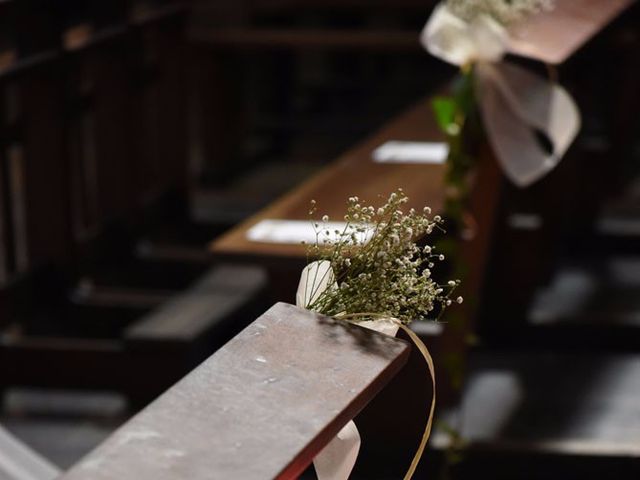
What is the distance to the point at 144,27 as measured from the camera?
5.76 meters

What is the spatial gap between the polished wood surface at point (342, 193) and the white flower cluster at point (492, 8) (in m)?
0.53

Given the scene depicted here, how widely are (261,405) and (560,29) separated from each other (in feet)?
8.49

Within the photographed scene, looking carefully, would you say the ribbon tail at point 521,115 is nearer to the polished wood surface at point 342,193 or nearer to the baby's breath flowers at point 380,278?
the polished wood surface at point 342,193

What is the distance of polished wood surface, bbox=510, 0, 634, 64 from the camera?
3.41 meters

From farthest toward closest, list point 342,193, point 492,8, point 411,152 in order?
point 411,152, point 342,193, point 492,8

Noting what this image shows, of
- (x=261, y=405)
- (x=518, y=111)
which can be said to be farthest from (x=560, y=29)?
(x=261, y=405)

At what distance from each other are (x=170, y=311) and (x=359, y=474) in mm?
2137

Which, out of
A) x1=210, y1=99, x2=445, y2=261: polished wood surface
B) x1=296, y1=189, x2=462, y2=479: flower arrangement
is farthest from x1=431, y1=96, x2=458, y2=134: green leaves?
x1=296, y1=189, x2=462, y2=479: flower arrangement

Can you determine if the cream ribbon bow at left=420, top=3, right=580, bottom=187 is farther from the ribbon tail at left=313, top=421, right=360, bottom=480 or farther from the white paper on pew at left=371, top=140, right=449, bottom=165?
the ribbon tail at left=313, top=421, right=360, bottom=480

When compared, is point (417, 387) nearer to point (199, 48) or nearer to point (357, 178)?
point (357, 178)

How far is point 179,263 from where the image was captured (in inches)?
223

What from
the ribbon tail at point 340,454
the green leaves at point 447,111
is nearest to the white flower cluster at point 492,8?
the green leaves at point 447,111

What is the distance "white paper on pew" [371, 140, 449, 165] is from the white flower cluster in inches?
34.1

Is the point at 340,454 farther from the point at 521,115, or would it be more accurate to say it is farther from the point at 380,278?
the point at 521,115
